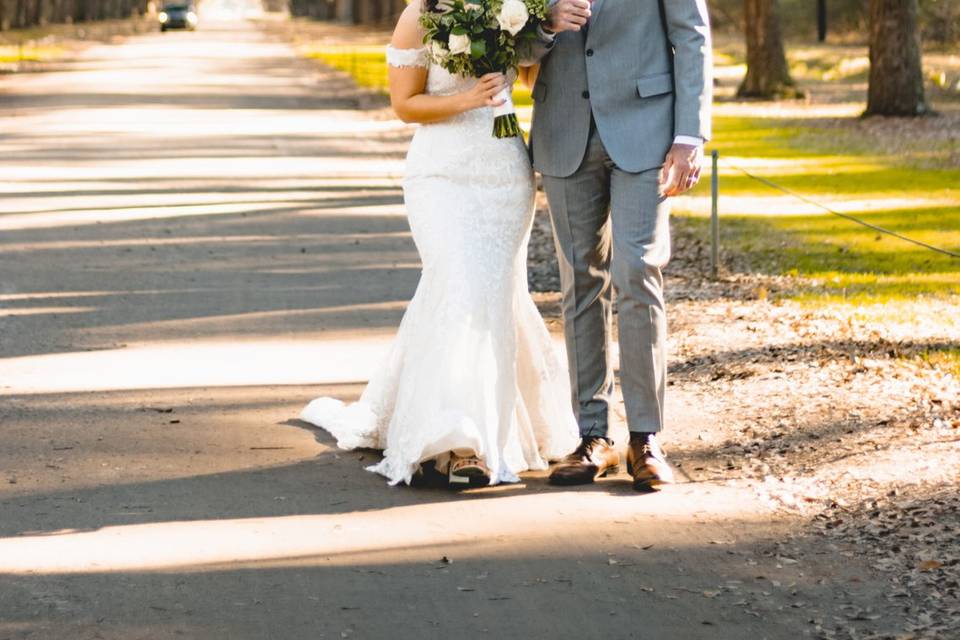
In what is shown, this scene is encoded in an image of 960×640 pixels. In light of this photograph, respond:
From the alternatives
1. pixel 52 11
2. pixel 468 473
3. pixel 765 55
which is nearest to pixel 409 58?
pixel 468 473

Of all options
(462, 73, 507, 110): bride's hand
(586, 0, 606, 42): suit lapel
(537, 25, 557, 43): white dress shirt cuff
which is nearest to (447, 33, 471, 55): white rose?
(462, 73, 507, 110): bride's hand

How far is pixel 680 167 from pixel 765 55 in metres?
27.5

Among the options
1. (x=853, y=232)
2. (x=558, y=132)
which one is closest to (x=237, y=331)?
(x=558, y=132)

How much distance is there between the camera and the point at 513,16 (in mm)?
6207

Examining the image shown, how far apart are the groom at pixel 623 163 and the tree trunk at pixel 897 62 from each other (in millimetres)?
21170

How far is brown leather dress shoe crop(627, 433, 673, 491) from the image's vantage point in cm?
646

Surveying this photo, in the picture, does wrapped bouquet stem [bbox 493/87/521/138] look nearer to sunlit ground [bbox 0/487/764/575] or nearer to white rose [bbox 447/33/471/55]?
white rose [bbox 447/33/471/55]

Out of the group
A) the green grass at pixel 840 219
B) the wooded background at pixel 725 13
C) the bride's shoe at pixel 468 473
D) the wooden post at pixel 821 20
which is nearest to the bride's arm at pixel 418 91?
the bride's shoe at pixel 468 473

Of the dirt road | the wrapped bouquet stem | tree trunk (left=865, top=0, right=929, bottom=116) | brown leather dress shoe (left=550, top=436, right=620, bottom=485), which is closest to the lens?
the dirt road

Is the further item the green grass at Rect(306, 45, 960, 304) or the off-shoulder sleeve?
the green grass at Rect(306, 45, 960, 304)

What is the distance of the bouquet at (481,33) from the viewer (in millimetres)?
6270

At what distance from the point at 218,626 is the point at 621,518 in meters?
1.80

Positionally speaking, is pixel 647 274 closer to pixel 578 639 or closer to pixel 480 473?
pixel 480 473

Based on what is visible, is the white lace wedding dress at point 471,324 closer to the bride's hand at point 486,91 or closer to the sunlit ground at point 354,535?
the bride's hand at point 486,91
